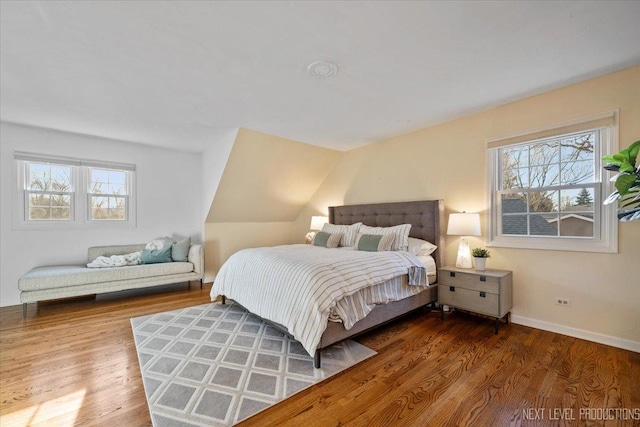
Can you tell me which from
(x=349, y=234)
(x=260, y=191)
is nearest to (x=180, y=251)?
(x=260, y=191)

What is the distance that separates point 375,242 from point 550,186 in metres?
1.96

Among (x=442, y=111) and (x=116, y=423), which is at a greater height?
(x=442, y=111)

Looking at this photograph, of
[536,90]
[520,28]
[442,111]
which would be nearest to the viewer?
[520,28]

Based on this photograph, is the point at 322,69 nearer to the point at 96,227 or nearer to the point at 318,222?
the point at 318,222

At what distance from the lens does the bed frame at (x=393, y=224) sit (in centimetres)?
228

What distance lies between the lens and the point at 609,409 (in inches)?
63.8

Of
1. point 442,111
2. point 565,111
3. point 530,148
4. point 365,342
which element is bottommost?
point 365,342

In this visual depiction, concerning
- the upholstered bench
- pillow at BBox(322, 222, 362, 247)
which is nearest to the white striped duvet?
pillow at BBox(322, 222, 362, 247)

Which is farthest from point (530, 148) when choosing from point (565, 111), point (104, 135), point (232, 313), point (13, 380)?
point (104, 135)

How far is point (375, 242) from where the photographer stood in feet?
11.3

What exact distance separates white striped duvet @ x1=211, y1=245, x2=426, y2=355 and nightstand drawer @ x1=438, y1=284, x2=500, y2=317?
0.33m

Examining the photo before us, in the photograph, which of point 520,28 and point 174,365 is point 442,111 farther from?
point 174,365

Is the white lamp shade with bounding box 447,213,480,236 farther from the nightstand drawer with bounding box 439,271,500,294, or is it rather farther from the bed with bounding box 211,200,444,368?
the nightstand drawer with bounding box 439,271,500,294

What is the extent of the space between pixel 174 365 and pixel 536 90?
424 centimetres
